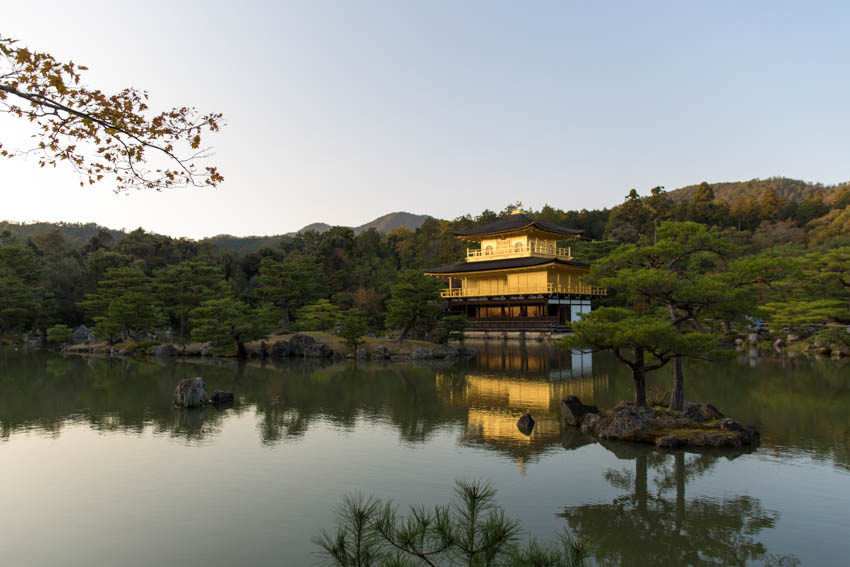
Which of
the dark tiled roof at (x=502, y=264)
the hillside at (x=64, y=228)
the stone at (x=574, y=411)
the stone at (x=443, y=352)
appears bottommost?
the stone at (x=443, y=352)

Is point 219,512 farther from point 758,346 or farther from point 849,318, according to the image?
point 849,318

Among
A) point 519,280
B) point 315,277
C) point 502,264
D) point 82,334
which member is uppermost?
point 502,264


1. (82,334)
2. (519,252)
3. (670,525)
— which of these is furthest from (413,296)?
(82,334)

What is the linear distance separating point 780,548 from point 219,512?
5.72 m

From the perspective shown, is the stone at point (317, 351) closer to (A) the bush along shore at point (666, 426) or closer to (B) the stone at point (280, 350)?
(B) the stone at point (280, 350)

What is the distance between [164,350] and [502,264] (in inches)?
900

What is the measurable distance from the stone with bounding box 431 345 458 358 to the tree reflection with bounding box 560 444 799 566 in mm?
16873

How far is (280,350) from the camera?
25531 millimetres

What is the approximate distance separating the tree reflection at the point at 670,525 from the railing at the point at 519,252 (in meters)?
34.6

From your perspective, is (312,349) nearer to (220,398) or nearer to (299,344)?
(299,344)

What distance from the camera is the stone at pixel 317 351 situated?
25359 mm

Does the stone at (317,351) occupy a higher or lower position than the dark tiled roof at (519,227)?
lower

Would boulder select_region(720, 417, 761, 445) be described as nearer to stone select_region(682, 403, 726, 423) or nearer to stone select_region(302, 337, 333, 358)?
stone select_region(682, 403, 726, 423)

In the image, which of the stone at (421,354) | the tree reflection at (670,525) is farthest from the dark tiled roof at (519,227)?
the tree reflection at (670,525)
